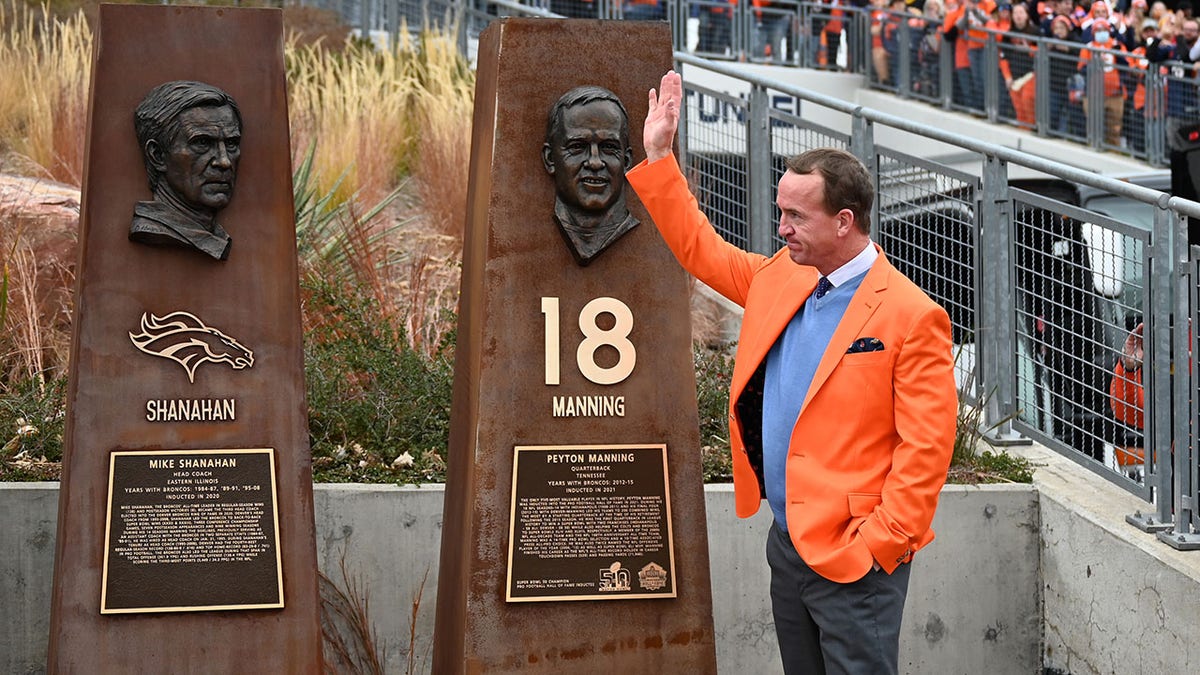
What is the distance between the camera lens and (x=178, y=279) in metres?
5.46

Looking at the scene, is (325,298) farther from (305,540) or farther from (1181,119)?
(1181,119)

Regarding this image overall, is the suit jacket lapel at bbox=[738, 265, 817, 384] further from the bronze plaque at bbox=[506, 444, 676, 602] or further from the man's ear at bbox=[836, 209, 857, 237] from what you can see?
the bronze plaque at bbox=[506, 444, 676, 602]

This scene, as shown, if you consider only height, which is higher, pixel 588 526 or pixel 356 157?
pixel 356 157

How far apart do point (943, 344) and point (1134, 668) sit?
2.49 m

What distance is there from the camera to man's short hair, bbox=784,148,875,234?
4.40 m

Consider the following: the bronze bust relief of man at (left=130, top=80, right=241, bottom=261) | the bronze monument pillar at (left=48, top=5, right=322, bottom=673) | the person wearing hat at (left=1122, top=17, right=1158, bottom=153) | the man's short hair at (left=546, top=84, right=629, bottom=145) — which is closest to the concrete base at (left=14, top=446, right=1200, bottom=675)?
the bronze monument pillar at (left=48, top=5, right=322, bottom=673)

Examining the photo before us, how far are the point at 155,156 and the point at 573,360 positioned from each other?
156cm

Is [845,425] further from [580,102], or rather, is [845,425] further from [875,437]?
[580,102]

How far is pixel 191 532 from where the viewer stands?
5.42 m

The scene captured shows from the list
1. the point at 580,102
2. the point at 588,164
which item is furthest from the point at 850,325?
the point at 580,102

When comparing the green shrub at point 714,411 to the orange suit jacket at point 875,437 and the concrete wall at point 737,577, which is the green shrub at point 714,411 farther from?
the orange suit jacket at point 875,437

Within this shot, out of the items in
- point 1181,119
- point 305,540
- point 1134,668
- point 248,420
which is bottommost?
point 1134,668

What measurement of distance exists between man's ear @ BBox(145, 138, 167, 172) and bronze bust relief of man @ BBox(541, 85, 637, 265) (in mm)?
1275

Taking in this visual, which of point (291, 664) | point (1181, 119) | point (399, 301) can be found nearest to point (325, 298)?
point (399, 301)
